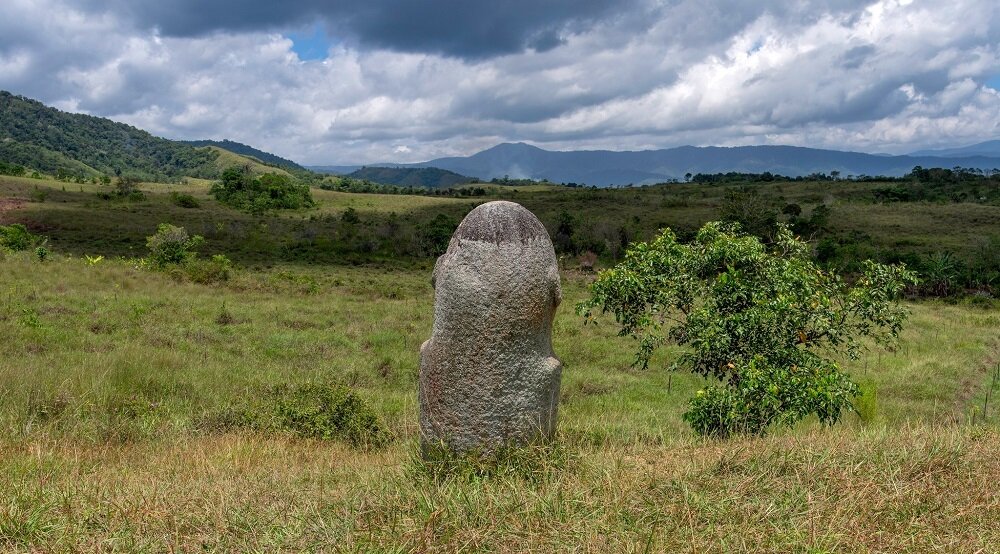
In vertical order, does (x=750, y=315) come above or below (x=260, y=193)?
below

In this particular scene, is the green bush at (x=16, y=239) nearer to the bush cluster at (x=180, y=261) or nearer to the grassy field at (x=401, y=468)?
the bush cluster at (x=180, y=261)

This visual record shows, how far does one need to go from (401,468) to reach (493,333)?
147 cm

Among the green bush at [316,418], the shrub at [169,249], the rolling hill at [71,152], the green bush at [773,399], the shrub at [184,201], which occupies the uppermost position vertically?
the rolling hill at [71,152]

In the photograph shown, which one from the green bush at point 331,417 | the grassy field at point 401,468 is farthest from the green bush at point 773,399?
the green bush at point 331,417

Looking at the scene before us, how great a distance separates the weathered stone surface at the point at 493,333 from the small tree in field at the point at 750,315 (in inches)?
112

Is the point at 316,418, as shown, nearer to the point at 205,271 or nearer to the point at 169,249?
the point at 205,271

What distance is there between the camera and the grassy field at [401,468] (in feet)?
12.6

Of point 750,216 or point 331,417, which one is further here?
point 750,216

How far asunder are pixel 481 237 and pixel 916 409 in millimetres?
11374

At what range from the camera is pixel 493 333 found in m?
5.42

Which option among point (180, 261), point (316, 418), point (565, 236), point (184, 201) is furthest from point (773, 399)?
point (184, 201)

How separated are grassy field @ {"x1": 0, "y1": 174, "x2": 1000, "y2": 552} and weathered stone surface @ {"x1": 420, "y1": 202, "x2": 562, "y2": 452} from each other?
1.45 feet

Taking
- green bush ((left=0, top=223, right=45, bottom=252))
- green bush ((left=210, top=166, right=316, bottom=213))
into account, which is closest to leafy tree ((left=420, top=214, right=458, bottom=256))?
green bush ((left=0, top=223, right=45, bottom=252))

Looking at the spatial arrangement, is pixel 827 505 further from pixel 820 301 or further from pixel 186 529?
pixel 820 301
